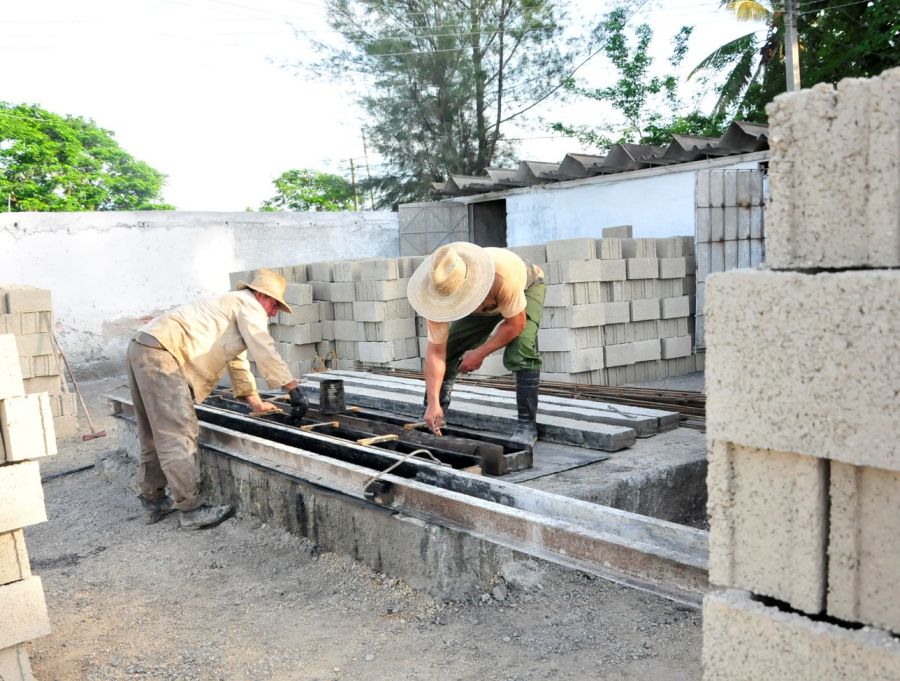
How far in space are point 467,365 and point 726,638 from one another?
3.22m

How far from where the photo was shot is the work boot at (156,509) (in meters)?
5.70

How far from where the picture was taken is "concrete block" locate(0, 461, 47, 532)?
10.2 ft

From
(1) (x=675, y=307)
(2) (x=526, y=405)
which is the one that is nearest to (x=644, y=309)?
(1) (x=675, y=307)

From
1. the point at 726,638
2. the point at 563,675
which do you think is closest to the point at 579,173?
the point at 563,675

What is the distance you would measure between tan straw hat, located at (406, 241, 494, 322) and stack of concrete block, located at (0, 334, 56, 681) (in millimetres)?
2137

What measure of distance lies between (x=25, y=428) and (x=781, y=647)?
2.92 metres

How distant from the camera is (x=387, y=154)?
2531 centimetres

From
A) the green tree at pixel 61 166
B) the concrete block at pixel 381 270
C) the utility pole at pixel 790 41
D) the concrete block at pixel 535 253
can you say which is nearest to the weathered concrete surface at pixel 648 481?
the concrete block at pixel 535 253

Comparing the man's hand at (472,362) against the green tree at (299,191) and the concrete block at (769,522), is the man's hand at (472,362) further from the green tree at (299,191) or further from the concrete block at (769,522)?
the green tree at (299,191)

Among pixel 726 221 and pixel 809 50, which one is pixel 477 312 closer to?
pixel 726 221

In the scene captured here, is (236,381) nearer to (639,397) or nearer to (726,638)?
(639,397)

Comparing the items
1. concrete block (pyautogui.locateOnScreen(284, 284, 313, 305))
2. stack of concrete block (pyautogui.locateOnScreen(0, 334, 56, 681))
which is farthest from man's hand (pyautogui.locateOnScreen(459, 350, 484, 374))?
concrete block (pyautogui.locateOnScreen(284, 284, 313, 305))

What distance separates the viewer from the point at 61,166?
29703mm

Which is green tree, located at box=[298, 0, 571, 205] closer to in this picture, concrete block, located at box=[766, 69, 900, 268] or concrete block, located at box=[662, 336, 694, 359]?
concrete block, located at box=[662, 336, 694, 359]
